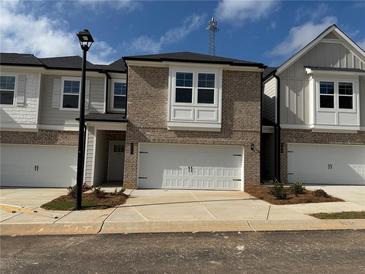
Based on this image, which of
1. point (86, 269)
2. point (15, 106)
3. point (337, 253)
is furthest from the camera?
point (15, 106)

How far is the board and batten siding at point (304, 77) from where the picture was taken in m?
18.8

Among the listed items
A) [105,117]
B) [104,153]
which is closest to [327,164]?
[105,117]

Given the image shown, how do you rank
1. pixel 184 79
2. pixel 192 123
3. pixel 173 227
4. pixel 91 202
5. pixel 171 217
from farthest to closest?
pixel 184 79
pixel 192 123
pixel 91 202
pixel 171 217
pixel 173 227

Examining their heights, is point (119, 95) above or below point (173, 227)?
above

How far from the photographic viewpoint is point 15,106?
1805cm

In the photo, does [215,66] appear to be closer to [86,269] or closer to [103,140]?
[103,140]

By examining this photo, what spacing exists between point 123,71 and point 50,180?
22.4 feet

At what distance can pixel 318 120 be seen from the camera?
18516 millimetres

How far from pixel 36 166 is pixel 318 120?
14828mm

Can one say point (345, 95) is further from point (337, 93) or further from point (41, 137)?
point (41, 137)

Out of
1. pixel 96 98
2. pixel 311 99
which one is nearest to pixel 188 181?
pixel 96 98

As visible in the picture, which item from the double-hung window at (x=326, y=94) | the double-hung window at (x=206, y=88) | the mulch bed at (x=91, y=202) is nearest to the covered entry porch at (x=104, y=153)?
the mulch bed at (x=91, y=202)

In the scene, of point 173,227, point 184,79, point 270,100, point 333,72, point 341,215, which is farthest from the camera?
point 270,100

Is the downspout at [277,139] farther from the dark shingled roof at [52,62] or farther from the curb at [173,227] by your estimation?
the curb at [173,227]
